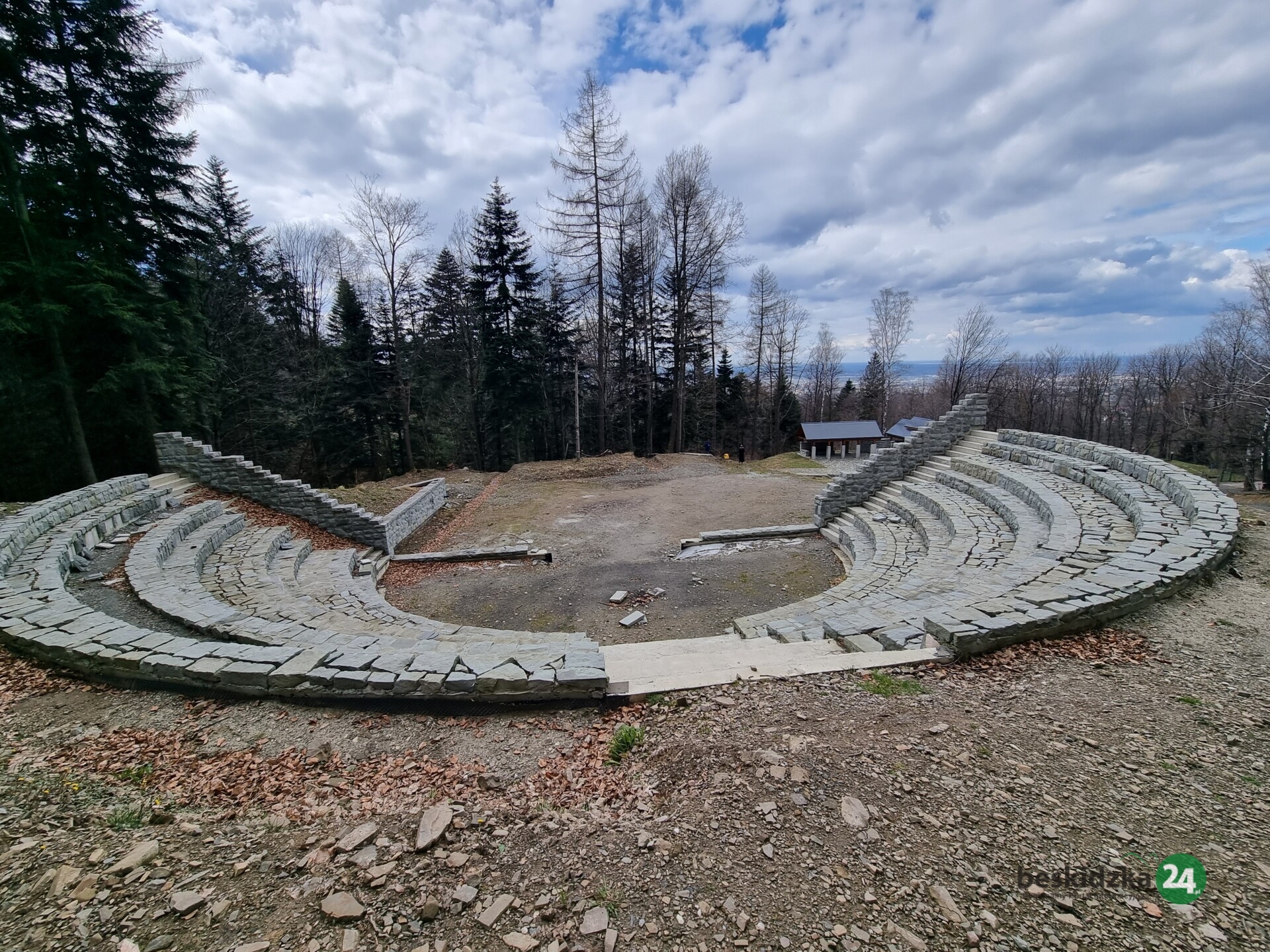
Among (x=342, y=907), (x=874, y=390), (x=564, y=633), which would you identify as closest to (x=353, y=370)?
(x=564, y=633)

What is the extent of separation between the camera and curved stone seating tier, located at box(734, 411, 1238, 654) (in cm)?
484

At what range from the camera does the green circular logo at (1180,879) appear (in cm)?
215

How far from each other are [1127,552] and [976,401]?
9.91m

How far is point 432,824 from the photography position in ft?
8.79

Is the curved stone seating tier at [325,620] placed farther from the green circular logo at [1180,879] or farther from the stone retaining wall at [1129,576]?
the stone retaining wall at [1129,576]

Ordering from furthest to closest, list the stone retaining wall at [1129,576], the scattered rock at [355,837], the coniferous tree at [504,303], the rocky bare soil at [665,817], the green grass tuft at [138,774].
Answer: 1. the coniferous tree at [504,303]
2. the stone retaining wall at [1129,576]
3. the green grass tuft at [138,774]
4. the scattered rock at [355,837]
5. the rocky bare soil at [665,817]

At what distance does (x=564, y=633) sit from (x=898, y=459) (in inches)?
416

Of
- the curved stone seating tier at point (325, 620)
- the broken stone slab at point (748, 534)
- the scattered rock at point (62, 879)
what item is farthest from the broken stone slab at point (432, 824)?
the broken stone slab at point (748, 534)

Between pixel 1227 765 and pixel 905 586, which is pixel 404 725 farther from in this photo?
pixel 905 586

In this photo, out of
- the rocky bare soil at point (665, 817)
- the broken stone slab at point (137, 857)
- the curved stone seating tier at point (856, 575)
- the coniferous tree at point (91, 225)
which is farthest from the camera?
the coniferous tree at point (91, 225)

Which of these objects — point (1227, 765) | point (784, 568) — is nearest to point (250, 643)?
point (1227, 765)

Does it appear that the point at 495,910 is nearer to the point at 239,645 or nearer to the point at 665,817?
the point at 665,817

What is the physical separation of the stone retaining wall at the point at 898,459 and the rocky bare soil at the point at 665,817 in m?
8.02

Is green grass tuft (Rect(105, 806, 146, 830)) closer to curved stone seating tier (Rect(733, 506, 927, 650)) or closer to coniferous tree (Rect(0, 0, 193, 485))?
curved stone seating tier (Rect(733, 506, 927, 650))
